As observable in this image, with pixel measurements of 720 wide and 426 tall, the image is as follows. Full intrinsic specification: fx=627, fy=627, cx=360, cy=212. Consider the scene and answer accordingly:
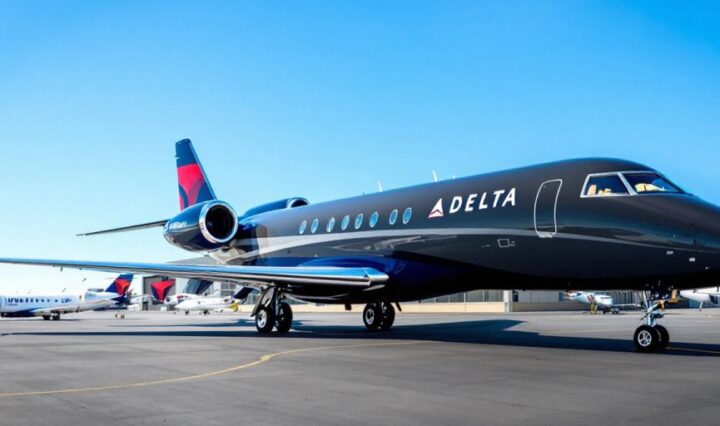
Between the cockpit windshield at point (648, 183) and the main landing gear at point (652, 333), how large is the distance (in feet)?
7.20

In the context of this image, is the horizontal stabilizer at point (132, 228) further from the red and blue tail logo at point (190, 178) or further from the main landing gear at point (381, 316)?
the main landing gear at point (381, 316)

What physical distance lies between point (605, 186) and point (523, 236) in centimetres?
202

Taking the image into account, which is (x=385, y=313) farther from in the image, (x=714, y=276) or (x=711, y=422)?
(x=711, y=422)

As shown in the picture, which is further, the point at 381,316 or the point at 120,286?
the point at 120,286

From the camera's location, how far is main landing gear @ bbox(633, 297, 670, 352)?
41.0ft

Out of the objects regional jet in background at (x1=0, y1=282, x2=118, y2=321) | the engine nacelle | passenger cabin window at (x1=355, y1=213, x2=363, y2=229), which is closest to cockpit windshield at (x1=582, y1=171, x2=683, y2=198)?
passenger cabin window at (x1=355, y1=213, x2=363, y2=229)

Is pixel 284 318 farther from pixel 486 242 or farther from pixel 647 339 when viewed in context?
pixel 647 339

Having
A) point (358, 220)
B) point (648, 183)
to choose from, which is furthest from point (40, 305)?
point (648, 183)

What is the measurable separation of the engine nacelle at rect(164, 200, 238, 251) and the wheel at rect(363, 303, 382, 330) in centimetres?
636

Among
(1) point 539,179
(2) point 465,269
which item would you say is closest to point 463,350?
(2) point 465,269

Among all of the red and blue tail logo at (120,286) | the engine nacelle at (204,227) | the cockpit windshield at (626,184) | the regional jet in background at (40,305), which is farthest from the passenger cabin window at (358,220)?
the red and blue tail logo at (120,286)

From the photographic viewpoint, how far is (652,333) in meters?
12.5

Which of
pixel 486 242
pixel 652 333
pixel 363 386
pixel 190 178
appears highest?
pixel 190 178

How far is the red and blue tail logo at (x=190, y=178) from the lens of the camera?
28422 mm
